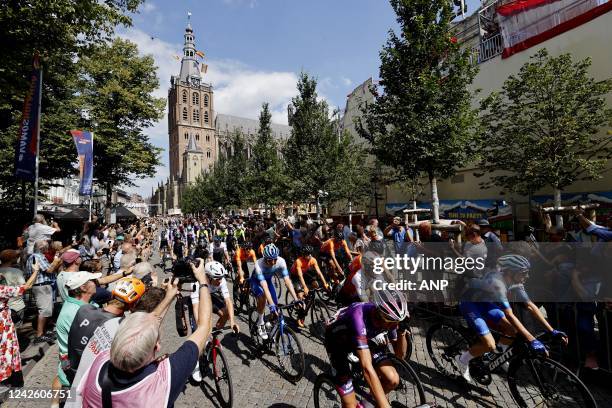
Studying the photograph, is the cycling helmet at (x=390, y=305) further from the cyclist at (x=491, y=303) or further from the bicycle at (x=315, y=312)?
the bicycle at (x=315, y=312)

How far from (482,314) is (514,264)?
31.1 inches

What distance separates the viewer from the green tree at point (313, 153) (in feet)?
64.7

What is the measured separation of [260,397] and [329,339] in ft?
5.92

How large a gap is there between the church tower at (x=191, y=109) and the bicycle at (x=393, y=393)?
11509cm

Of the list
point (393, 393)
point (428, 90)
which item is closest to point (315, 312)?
point (393, 393)

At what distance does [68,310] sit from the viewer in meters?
3.50

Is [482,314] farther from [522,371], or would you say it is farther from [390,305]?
[390,305]

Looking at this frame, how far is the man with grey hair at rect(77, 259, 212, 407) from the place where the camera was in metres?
1.73

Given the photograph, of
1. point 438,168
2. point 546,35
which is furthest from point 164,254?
point 546,35

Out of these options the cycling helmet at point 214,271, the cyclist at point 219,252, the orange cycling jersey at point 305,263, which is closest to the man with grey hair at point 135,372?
the cycling helmet at point 214,271

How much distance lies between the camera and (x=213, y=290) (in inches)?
216

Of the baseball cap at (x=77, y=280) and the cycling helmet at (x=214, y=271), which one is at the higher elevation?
the baseball cap at (x=77, y=280)

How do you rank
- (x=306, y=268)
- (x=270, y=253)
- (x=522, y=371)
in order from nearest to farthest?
(x=522, y=371) < (x=270, y=253) < (x=306, y=268)

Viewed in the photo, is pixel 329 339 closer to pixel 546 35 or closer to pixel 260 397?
pixel 260 397
